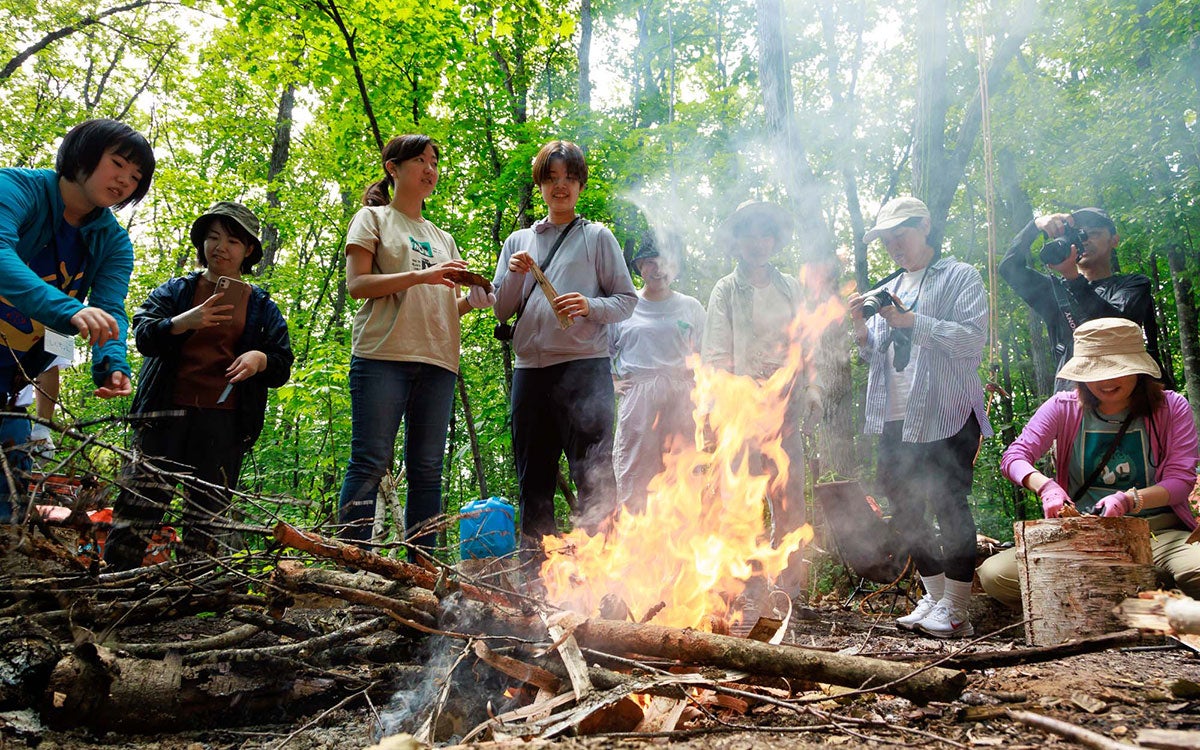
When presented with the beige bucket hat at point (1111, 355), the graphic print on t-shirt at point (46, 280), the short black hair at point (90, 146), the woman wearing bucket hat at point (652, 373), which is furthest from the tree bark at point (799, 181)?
the graphic print on t-shirt at point (46, 280)

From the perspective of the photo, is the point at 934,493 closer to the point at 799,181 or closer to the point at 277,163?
the point at 799,181

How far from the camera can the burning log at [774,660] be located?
2.07 metres

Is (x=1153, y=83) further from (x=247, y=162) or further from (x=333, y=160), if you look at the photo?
(x=247, y=162)

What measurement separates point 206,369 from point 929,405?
13.8 ft

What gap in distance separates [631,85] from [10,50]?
14.7 metres

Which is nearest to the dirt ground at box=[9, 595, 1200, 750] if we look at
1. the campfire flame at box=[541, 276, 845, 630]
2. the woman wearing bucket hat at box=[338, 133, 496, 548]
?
the campfire flame at box=[541, 276, 845, 630]

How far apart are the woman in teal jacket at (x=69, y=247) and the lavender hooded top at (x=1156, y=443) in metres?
4.82

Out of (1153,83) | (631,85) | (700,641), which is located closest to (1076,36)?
(1153,83)

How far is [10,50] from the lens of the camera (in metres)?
13.2

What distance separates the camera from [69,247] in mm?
3223

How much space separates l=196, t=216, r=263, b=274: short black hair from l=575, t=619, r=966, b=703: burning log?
3191 millimetres

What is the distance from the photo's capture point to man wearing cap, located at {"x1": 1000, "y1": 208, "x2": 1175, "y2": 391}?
14.4ft

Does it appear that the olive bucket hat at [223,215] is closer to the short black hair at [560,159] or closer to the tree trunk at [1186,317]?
the short black hair at [560,159]

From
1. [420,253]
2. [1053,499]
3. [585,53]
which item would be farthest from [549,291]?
[585,53]
